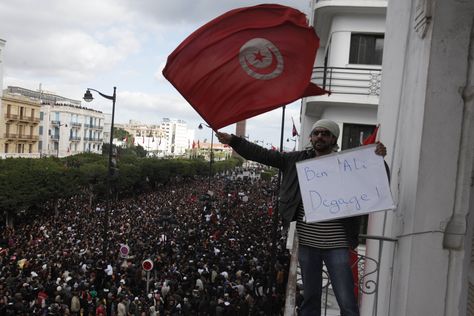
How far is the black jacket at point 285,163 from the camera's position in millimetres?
3527

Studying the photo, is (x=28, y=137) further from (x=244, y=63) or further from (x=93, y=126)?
(x=244, y=63)

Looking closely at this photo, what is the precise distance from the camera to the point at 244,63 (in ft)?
14.2

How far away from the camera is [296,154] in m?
3.66

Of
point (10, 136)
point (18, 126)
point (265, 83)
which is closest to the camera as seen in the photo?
point (265, 83)

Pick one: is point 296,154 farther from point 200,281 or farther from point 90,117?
point 90,117

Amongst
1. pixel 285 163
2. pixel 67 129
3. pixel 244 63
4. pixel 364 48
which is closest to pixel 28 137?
pixel 67 129

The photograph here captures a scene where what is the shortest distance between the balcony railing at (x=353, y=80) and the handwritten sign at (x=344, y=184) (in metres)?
9.02

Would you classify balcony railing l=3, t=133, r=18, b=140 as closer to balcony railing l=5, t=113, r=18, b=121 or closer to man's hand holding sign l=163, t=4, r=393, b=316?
balcony railing l=5, t=113, r=18, b=121

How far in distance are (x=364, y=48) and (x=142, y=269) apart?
9.16m

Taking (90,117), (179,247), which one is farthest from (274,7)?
(90,117)

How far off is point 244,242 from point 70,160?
106 feet

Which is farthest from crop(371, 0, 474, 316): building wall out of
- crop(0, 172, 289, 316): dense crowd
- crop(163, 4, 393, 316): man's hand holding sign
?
crop(0, 172, 289, 316): dense crowd

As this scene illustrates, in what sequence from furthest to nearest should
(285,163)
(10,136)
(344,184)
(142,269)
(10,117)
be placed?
(10,136) < (10,117) < (142,269) < (285,163) < (344,184)

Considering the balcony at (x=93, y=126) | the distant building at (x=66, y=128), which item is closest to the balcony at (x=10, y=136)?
the distant building at (x=66, y=128)
